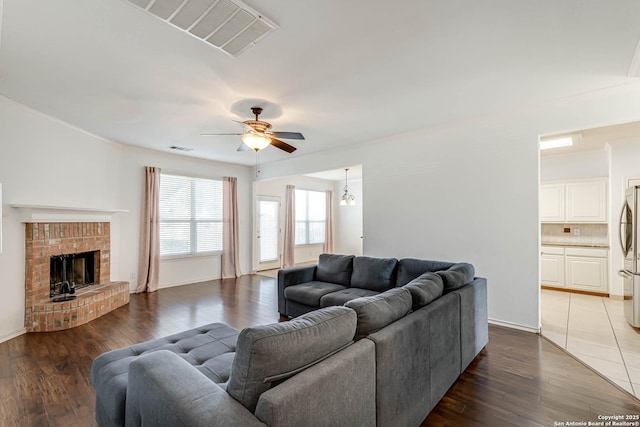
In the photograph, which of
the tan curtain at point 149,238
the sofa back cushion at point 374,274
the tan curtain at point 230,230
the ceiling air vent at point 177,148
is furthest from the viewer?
the tan curtain at point 230,230

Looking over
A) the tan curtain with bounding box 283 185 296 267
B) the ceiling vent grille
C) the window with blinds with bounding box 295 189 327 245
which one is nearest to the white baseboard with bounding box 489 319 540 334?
the ceiling vent grille

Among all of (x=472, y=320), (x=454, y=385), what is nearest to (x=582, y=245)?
(x=472, y=320)

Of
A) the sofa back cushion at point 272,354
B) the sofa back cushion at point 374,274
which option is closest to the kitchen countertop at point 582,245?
the sofa back cushion at point 374,274

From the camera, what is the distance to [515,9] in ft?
6.22

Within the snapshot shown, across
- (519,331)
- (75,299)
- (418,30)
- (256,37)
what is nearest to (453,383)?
(519,331)

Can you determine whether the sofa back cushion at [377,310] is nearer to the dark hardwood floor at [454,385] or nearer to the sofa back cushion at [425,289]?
the sofa back cushion at [425,289]

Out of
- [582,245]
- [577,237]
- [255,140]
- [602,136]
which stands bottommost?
[582,245]

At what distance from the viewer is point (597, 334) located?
337cm

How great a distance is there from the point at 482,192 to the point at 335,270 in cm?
221

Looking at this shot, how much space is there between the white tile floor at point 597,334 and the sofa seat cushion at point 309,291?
2.53 meters

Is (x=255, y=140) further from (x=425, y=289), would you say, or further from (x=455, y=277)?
(x=455, y=277)

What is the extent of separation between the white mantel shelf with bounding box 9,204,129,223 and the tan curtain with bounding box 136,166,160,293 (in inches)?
21.9

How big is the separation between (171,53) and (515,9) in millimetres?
2474

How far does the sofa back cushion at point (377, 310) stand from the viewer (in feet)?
5.39
